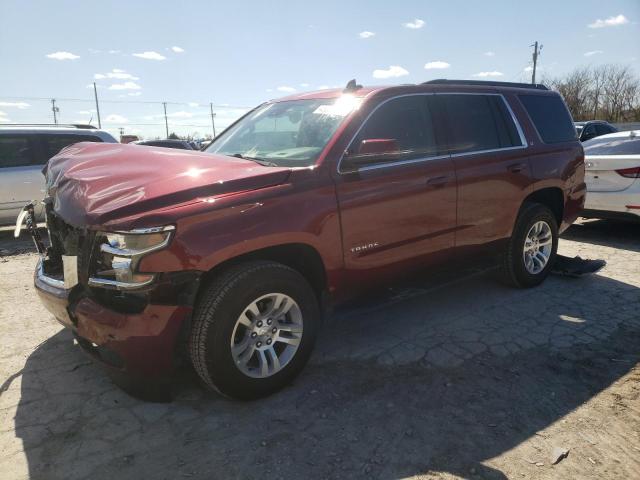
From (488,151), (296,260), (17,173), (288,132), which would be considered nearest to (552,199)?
(488,151)

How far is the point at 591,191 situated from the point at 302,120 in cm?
514

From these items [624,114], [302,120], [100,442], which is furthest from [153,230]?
[624,114]

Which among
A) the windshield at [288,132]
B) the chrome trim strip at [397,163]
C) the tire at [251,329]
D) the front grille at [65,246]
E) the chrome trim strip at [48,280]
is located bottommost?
the tire at [251,329]

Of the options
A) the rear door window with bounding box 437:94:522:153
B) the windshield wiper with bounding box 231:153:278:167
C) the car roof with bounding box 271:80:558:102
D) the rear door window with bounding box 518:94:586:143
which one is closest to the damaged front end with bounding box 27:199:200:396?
the windshield wiper with bounding box 231:153:278:167

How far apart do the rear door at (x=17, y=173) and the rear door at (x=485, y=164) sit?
23.3ft

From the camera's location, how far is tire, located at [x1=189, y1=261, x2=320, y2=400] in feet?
8.98

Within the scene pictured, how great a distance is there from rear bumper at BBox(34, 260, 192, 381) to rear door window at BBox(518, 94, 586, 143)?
4.00 m

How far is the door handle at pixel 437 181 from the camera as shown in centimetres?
376

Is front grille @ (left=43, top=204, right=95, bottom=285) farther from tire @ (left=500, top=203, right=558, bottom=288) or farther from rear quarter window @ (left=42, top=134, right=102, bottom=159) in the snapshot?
rear quarter window @ (left=42, top=134, right=102, bottom=159)

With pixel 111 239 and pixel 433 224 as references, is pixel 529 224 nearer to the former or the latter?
pixel 433 224

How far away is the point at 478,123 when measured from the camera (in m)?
4.32

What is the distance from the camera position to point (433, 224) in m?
3.83

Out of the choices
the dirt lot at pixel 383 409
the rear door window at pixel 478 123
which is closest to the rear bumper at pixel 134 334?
the dirt lot at pixel 383 409

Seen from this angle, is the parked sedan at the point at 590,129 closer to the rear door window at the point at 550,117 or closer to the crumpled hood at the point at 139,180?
the rear door window at the point at 550,117
